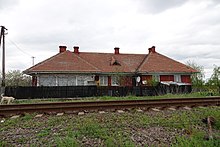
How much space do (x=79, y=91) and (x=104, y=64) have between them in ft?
36.7

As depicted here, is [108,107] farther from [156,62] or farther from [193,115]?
[156,62]

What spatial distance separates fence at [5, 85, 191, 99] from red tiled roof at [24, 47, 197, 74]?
4.65 metres

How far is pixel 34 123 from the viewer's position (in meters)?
6.66

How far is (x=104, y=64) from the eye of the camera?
31.5 m

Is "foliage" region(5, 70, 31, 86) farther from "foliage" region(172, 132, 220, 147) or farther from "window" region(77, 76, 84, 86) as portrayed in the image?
"foliage" region(172, 132, 220, 147)

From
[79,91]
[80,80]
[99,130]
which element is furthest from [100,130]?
[80,80]

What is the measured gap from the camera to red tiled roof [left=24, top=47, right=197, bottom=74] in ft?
84.0

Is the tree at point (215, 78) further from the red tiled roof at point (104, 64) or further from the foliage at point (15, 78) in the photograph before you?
the foliage at point (15, 78)

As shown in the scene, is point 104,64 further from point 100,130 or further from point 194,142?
point 194,142

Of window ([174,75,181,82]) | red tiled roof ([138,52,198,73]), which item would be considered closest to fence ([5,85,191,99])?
red tiled roof ([138,52,198,73])

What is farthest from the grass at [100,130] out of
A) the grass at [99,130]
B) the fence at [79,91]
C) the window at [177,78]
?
the window at [177,78]

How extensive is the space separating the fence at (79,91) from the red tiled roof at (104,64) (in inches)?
183

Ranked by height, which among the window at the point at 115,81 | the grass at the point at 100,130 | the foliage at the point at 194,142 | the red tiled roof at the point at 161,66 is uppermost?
the red tiled roof at the point at 161,66

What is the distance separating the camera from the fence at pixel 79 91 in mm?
19678
